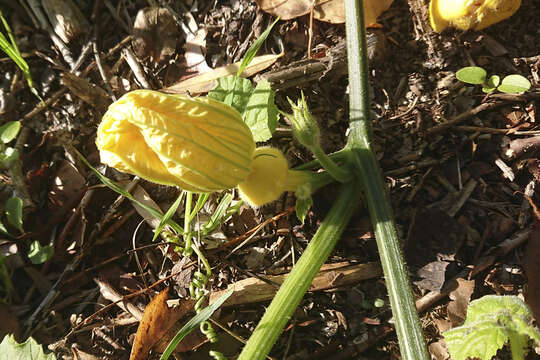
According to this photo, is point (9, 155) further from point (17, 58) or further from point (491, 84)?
point (491, 84)

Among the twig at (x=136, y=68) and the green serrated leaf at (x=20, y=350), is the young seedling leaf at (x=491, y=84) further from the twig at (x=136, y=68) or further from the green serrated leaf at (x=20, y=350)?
the green serrated leaf at (x=20, y=350)

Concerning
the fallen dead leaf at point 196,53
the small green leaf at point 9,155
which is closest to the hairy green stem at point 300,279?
the fallen dead leaf at point 196,53

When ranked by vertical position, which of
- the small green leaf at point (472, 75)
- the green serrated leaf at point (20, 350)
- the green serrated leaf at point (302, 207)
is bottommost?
the green serrated leaf at point (20, 350)

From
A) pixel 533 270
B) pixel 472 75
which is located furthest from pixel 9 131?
pixel 533 270

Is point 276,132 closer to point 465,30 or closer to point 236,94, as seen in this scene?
point 236,94

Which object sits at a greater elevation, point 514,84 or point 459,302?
point 514,84

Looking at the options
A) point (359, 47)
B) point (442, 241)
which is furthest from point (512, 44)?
point (442, 241)

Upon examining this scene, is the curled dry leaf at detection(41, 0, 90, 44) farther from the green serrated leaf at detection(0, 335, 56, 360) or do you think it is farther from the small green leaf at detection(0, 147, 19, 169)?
the green serrated leaf at detection(0, 335, 56, 360)

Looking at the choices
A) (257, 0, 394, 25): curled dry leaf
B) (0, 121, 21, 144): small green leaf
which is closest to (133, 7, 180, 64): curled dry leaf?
(257, 0, 394, 25): curled dry leaf
